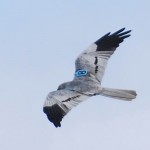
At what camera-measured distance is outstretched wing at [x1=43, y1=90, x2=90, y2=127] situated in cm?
2689

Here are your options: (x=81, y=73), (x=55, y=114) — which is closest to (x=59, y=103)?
(x=55, y=114)

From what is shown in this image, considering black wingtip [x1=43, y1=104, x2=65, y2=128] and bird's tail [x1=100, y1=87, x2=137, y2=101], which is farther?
bird's tail [x1=100, y1=87, x2=137, y2=101]

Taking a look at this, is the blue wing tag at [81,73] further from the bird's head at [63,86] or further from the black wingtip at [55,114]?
the black wingtip at [55,114]

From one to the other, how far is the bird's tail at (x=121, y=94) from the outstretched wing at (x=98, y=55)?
2.19 m

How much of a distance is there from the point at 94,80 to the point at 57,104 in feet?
12.0

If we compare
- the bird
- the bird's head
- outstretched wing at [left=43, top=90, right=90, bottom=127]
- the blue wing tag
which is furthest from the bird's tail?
the blue wing tag

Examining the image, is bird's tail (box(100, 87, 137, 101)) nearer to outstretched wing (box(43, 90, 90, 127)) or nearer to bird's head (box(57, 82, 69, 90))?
outstretched wing (box(43, 90, 90, 127))

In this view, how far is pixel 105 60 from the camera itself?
106ft

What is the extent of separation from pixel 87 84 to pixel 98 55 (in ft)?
11.0

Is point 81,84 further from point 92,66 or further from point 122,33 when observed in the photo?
point 122,33

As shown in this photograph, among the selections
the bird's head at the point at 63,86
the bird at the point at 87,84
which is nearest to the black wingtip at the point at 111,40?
the bird at the point at 87,84

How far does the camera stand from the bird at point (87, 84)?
27.3 metres

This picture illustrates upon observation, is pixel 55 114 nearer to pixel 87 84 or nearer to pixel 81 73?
pixel 87 84

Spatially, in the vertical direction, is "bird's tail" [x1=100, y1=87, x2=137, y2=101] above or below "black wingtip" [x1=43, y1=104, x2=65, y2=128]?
above
